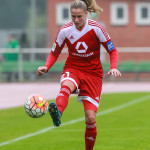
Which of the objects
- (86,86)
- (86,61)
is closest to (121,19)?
(86,61)

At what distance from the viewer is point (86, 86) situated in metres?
7.75

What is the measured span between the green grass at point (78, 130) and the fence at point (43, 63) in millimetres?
12037

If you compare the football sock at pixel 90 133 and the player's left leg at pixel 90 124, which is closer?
the player's left leg at pixel 90 124

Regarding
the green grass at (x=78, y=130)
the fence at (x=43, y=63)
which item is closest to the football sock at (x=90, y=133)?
the green grass at (x=78, y=130)

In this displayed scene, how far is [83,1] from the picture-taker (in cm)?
795

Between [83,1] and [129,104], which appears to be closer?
[83,1]

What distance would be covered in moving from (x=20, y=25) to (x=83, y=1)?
1359 inches

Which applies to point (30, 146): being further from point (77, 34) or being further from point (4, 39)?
point (4, 39)

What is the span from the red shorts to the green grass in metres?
1.25

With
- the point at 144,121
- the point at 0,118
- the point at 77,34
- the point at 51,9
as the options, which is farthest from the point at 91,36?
the point at 51,9

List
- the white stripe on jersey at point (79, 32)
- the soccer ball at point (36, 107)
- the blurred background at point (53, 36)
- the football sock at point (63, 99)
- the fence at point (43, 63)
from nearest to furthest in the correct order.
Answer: the football sock at point (63, 99) → the soccer ball at point (36, 107) → the white stripe on jersey at point (79, 32) → the fence at point (43, 63) → the blurred background at point (53, 36)

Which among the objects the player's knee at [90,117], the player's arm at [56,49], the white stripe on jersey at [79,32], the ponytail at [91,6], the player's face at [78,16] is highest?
the ponytail at [91,6]

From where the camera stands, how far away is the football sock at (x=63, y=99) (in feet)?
23.7

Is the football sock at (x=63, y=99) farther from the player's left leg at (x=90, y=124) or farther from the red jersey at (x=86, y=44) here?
the red jersey at (x=86, y=44)
